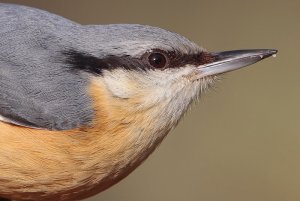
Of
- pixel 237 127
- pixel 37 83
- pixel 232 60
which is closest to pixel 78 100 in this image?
pixel 37 83

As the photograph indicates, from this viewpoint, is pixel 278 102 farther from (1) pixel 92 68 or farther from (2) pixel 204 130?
(1) pixel 92 68

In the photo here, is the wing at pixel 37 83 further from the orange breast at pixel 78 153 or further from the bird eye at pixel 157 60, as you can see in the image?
the bird eye at pixel 157 60

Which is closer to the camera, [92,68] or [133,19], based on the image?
[92,68]

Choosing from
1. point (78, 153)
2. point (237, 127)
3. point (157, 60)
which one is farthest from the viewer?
point (237, 127)

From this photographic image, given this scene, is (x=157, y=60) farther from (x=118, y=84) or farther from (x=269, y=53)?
(x=269, y=53)

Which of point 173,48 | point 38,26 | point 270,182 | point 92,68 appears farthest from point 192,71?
point 270,182

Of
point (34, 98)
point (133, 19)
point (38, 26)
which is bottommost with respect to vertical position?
point (34, 98)
